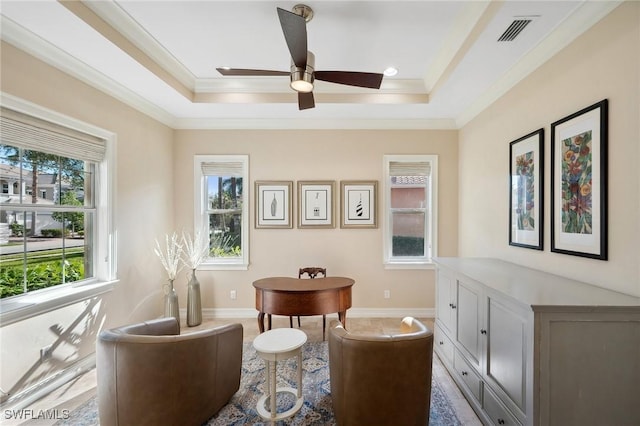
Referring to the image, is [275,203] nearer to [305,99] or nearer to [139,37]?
[305,99]

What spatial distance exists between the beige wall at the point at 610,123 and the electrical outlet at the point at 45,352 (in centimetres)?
405

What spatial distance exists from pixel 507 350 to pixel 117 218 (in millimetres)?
3619

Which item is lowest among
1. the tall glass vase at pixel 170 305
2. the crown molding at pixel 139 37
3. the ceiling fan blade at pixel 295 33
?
the tall glass vase at pixel 170 305

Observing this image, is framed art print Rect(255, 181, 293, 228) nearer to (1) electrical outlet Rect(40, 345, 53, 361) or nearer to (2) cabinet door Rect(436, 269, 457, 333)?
(2) cabinet door Rect(436, 269, 457, 333)

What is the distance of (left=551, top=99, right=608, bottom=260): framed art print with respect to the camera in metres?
1.73

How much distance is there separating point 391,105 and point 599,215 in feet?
7.57

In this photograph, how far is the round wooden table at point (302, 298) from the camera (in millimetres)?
2785

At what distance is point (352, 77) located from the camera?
2176 mm

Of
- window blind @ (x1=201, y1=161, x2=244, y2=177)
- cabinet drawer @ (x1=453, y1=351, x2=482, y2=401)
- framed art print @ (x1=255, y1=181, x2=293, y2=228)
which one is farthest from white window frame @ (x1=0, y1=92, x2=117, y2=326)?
cabinet drawer @ (x1=453, y1=351, x2=482, y2=401)

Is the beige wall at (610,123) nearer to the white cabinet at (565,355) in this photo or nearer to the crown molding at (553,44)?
the crown molding at (553,44)

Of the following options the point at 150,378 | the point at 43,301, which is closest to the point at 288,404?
the point at 150,378

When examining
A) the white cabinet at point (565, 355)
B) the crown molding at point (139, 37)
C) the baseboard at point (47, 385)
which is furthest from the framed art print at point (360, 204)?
the baseboard at point (47, 385)

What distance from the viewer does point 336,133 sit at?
155 inches

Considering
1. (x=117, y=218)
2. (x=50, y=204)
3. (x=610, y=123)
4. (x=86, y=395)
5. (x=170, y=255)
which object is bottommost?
(x=86, y=395)
